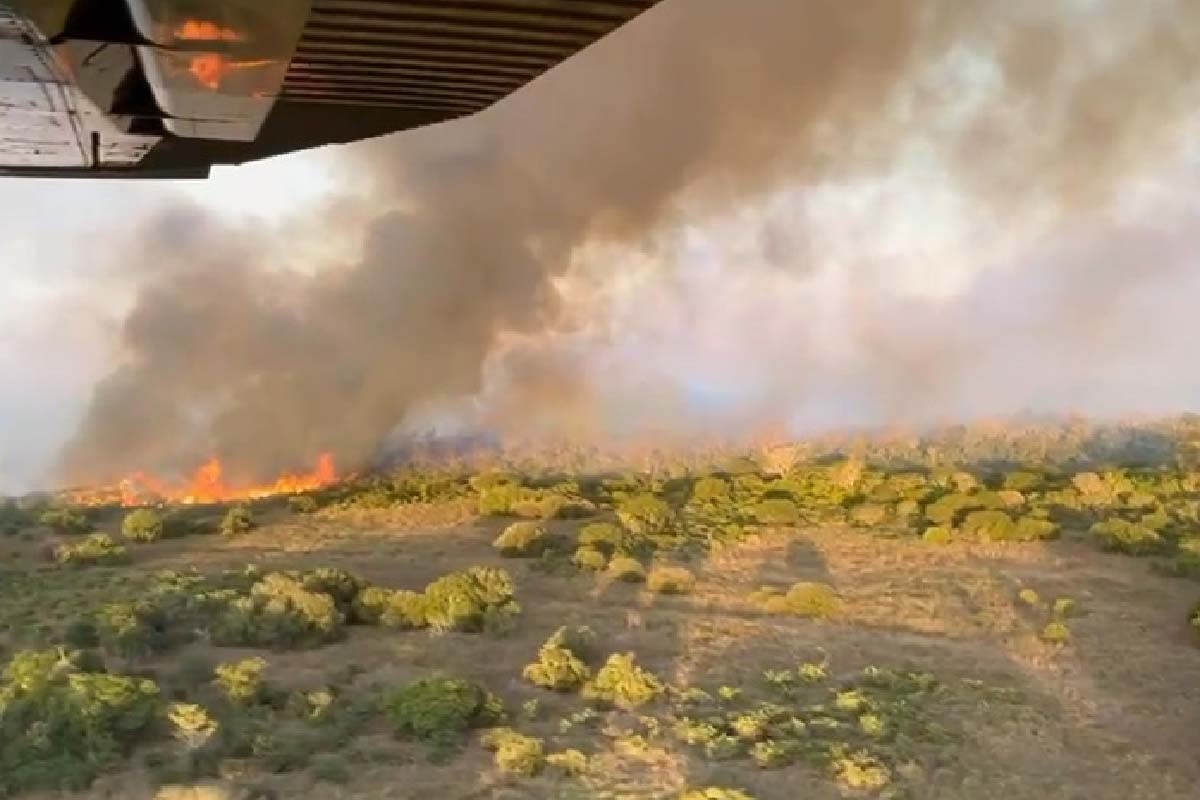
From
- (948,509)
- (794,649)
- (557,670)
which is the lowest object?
(794,649)

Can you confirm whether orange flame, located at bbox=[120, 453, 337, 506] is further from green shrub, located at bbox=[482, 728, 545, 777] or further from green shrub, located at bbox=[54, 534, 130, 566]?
green shrub, located at bbox=[482, 728, 545, 777]

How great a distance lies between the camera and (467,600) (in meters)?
11.2

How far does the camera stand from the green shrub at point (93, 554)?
13.4m

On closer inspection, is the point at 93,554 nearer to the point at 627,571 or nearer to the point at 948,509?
the point at 627,571

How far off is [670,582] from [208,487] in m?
9.06

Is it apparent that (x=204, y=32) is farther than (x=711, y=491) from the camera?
No

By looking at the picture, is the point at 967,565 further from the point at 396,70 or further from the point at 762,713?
the point at 396,70

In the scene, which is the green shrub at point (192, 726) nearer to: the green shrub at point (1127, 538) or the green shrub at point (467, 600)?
the green shrub at point (467, 600)

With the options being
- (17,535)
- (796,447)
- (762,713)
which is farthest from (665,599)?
(796,447)

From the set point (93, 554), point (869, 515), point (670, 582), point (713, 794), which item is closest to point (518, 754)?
point (713, 794)

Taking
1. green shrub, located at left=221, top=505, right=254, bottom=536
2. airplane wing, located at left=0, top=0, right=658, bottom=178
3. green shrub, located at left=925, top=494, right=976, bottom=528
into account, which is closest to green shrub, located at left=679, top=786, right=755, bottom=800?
airplane wing, located at left=0, top=0, right=658, bottom=178

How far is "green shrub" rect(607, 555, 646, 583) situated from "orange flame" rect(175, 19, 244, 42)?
37.4ft

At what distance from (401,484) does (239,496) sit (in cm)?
244

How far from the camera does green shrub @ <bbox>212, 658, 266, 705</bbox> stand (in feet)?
29.2
